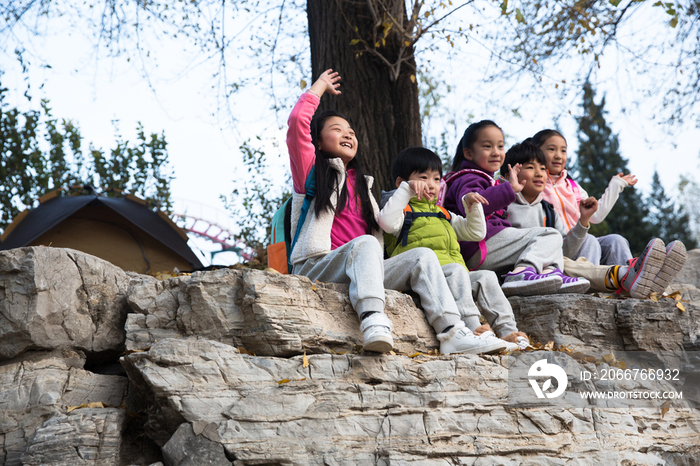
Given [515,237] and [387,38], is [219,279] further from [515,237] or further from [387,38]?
[387,38]

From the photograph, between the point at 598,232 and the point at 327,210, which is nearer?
the point at 327,210

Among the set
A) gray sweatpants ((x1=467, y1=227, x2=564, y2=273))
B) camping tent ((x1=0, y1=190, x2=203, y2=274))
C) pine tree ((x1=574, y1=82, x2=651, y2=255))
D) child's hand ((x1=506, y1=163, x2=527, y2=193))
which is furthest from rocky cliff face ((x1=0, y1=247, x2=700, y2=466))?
pine tree ((x1=574, y1=82, x2=651, y2=255))

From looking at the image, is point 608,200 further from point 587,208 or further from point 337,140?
point 337,140

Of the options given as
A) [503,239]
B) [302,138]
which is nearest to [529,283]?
[503,239]

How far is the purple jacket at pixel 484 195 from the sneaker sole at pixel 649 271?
1016 millimetres

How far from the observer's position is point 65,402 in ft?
10.5

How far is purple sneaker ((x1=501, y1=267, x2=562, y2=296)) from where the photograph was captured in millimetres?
4379

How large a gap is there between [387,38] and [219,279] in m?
3.46

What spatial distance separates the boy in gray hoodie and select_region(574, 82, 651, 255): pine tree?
21675mm

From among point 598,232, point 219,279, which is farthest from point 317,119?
point 598,232

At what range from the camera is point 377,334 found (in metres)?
3.19

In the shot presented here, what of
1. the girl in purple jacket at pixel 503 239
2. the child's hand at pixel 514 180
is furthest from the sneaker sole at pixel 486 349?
the child's hand at pixel 514 180

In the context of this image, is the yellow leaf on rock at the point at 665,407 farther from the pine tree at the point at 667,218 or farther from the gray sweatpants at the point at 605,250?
the pine tree at the point at 667,218

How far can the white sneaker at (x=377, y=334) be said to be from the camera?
3.19 metres
